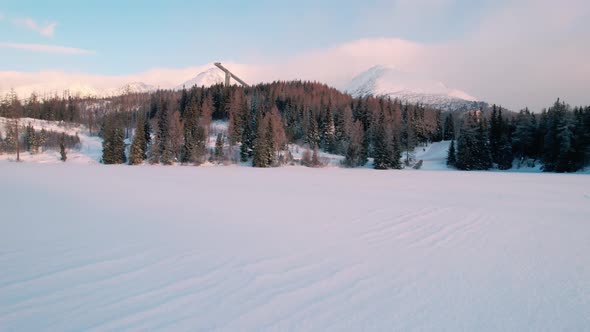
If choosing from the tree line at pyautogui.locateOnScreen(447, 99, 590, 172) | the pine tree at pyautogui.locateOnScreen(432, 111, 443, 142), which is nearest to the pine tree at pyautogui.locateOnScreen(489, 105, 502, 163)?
the tree line at pyautogui.locateOnScreen(447, 99, 590, 172)

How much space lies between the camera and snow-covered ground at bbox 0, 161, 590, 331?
11.7 ft

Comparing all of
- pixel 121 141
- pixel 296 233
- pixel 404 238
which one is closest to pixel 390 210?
pixel 404 238

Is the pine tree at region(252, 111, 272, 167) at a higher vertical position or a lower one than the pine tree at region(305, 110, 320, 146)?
lower

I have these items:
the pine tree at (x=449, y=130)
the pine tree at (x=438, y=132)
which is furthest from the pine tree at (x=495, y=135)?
the pine tree at (x=438, y=132)

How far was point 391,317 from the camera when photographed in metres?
3.62

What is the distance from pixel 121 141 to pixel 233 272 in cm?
5536

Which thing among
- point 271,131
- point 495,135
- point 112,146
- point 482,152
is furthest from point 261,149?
point 495,135

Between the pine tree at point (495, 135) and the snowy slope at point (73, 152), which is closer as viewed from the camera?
the pine tree at point (495, 135)

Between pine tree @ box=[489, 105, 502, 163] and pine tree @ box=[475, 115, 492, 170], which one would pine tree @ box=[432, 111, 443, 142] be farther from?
→ pine tree @ box=[475, 115, 492, 170]

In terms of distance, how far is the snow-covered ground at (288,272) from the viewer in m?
3.58

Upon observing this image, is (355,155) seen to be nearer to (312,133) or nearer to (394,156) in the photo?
(394,156)

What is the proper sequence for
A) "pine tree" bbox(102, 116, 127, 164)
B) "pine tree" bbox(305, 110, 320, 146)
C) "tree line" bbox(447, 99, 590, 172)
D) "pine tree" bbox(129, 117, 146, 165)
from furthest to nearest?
"pine tree" bbox(305, 110, 320, 146), "pine tree" bbox(102, 116, 127, 164), "pine tree" bbox(129, 117, 146, 165), "tree line" bbox(447, 99, 590, 172)

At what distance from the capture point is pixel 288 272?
4945mm

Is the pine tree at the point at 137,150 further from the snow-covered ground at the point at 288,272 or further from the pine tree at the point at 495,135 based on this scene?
the pine tree at the point at 495,135
